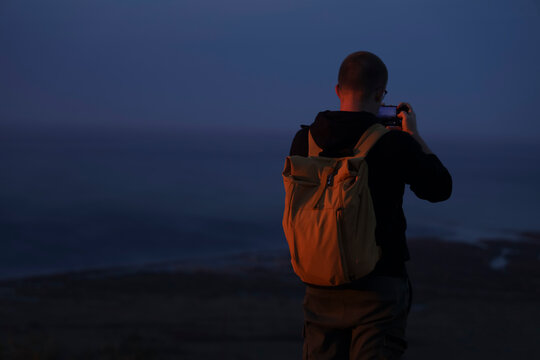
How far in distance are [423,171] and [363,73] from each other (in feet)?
1.35

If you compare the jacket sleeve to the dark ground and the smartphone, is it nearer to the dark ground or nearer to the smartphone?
the smartphone

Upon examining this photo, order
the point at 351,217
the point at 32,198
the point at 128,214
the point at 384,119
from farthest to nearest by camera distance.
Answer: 1. the point at 32,198
2. the point at 128,214
3. the point at 384,119
4. the point at 351,217

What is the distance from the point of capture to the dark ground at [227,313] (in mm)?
6258

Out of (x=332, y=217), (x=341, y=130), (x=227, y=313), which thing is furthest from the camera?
(x=227, y=313)

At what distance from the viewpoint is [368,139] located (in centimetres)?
178

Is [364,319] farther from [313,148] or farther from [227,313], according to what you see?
[227,313]

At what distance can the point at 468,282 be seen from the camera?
34.6ft

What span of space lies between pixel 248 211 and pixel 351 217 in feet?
99.7

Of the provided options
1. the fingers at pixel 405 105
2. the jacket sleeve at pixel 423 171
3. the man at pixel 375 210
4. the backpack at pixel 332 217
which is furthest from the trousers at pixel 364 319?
the fingers at pixel 405 105

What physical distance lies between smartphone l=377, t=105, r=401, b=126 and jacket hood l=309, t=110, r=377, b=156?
0.18 metres

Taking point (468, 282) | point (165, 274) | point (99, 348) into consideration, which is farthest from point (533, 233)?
point (99, 348)

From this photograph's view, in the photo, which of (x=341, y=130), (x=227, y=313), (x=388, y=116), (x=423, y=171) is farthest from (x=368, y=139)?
(x=227, y=313)

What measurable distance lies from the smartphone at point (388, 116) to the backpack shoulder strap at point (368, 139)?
23 centimetres

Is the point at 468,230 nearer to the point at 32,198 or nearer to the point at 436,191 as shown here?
the point at 436,191
